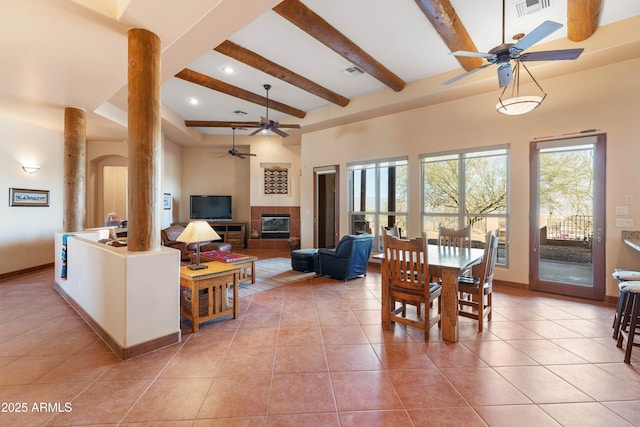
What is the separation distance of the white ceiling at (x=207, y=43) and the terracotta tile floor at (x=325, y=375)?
303cm

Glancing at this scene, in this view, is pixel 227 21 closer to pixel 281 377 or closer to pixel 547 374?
pixel 281 377

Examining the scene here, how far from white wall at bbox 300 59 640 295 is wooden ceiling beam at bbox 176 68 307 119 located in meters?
1.46

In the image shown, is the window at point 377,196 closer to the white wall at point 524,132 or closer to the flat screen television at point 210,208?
the white wall at point 524,132

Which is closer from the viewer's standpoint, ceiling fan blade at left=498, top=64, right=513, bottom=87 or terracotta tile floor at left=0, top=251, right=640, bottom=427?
terracotta tile floor at left=0, top=251, right=640, bottom=427

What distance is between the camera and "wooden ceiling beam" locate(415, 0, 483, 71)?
10.00 feet

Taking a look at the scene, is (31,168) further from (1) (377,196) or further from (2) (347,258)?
(1) (377,196)

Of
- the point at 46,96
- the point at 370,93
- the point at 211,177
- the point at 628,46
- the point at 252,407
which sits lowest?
the point at 252,407

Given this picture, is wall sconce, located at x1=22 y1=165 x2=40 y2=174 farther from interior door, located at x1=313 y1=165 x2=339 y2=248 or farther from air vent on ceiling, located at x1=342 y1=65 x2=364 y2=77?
air vent on ceiling, located at x1=342 y1=65 x2=364 y2=77

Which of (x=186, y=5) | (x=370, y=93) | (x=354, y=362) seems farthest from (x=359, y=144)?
(x=354, y=362)

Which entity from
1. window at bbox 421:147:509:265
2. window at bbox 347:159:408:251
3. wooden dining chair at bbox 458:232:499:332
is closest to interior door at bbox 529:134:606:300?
window at bbox 421:147:509:265

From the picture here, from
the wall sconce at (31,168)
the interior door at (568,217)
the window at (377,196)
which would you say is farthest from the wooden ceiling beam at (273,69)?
the wall sconce at (31,168)

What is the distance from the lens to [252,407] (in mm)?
1862

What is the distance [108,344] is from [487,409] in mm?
3218

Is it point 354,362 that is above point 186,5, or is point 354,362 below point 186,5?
below
